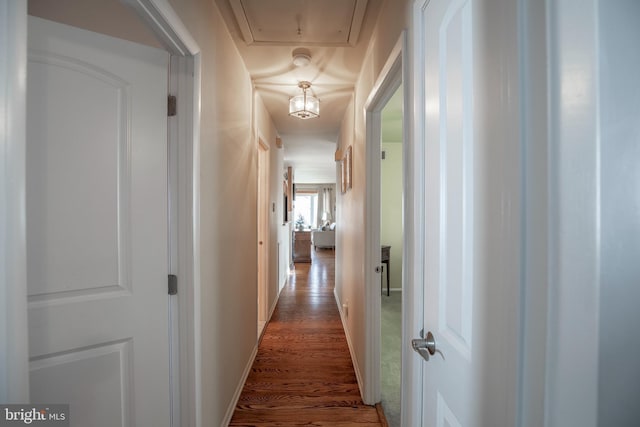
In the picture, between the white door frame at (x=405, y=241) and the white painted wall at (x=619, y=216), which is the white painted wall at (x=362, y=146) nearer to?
the white door frame at (x=405, y=241)

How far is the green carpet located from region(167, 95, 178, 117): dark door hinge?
7.08 ft

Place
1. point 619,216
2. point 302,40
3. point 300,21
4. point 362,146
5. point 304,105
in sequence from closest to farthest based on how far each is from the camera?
point 619,216, point 300,21, point 302,40, point 362,146, point 304,105

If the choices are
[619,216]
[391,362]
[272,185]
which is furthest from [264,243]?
[619,216]

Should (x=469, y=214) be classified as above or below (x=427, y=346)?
above

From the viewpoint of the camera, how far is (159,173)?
3.85 ft

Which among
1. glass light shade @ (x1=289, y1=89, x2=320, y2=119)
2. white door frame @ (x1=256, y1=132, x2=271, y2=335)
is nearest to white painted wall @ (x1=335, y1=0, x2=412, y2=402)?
glass light shade @ (x1=289, y1=89, x2=320, y2=119)

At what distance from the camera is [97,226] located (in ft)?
3.28

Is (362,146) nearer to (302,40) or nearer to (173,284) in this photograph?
(302,40)

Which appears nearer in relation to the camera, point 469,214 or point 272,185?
point 469,214

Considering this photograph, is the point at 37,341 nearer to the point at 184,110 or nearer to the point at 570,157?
the point at 184,110

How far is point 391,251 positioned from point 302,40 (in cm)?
→ 364

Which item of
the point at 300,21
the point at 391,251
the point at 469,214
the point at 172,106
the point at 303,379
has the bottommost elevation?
the point at 303,379

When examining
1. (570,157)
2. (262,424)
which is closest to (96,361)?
(262,424)

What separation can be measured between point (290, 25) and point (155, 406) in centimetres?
211
